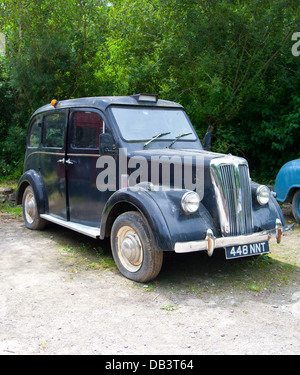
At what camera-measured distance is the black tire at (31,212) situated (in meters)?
6.83

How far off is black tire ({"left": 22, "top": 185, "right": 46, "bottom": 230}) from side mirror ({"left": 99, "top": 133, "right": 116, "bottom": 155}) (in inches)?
81.9

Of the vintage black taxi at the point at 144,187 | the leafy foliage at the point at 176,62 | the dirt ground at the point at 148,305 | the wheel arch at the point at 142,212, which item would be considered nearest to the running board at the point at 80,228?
the vintage black taxi at the point at 144,187

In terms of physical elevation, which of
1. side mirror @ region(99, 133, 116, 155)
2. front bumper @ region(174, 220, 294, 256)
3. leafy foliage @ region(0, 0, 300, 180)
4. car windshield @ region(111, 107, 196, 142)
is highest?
leafy foliage @ region(0, 0, 300, 180)

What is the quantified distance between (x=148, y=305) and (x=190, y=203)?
1.10 meters

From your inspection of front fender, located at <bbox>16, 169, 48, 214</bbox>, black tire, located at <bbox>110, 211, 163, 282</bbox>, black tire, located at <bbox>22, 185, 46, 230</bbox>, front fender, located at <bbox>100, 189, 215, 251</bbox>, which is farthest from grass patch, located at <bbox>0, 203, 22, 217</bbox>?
front fender, located at <bbox>100, 189, 215, 251</bbox>

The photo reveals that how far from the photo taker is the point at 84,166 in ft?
18.4

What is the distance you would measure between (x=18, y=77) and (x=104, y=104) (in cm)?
532

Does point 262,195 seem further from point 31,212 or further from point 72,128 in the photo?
point 31,212

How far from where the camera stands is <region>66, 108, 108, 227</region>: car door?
5457 mm

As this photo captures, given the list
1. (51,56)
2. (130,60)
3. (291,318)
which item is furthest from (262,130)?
(291,318)
